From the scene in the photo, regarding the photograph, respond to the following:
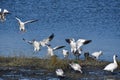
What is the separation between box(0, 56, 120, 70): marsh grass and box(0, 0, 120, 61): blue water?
72 cm

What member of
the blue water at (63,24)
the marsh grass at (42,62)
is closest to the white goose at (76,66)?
the marsh grass at (42,62)

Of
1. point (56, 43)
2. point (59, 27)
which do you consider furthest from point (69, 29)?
point (56, 43)

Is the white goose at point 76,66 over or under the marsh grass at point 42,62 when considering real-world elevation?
under

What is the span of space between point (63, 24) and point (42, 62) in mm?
15668

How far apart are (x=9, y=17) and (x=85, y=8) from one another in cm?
690

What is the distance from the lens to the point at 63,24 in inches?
1492

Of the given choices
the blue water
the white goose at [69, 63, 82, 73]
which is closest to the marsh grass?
the white goose at [69, 63, 82, 73]

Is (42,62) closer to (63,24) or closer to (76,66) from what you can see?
(76,66)

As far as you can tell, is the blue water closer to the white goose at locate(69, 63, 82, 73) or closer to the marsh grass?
the marsh grass

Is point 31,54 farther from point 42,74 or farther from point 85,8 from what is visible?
point 85,8

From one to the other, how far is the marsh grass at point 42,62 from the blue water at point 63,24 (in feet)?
2.38

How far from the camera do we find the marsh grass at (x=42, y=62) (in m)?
21.7

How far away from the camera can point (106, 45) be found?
28.5 meters

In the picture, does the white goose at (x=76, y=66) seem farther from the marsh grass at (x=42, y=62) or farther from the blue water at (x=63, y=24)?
the blue water at (x=63, y=24)
